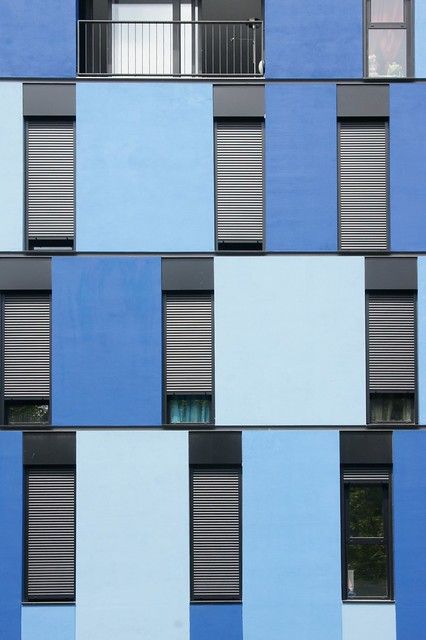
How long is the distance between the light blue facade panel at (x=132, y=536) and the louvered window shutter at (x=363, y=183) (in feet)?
13.6

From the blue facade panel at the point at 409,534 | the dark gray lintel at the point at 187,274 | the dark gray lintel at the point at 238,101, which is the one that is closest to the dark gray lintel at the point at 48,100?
the dark gray lintel at the point at 238,101

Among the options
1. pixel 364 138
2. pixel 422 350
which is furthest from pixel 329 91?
pixel 422 350

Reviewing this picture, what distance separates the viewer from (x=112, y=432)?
12344 mm

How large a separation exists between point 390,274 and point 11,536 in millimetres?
6886

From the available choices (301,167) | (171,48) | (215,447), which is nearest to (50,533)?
(215,447)

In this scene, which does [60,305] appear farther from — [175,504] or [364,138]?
[364,138]

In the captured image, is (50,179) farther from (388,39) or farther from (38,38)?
(388,39)

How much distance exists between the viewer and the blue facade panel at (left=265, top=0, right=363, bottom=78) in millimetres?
12766

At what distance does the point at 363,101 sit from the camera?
12.8 meters

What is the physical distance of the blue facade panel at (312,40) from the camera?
41.9ft

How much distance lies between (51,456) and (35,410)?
76 centimetres

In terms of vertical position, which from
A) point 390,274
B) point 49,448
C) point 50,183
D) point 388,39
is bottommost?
point 49,448

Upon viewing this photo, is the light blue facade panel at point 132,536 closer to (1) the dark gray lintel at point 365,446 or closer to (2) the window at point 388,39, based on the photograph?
(1) the dark gray lintel at point 365,446

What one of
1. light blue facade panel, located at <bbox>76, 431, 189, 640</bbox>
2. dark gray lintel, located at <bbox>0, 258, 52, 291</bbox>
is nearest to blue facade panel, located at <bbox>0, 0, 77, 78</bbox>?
dark gray lintel, located at <bbox>0, 258, 52, 291</bbox>
